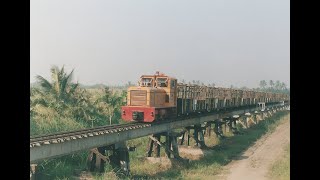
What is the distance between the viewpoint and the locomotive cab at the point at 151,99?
20.3 meters

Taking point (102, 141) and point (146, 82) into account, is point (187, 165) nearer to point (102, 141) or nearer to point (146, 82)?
point (146, 82)

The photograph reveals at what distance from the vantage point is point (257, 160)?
82.6 ft

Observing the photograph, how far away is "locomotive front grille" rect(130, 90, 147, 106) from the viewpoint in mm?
20547

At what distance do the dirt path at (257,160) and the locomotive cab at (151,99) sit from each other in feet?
17.3

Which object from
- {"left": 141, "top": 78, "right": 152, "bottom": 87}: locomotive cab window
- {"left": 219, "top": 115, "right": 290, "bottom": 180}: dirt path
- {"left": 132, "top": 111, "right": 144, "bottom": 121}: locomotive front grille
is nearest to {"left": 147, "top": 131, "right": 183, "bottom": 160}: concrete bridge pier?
{"left": 132, "top": 111, "right": 144, "bottom": 121}: locomotive front grille

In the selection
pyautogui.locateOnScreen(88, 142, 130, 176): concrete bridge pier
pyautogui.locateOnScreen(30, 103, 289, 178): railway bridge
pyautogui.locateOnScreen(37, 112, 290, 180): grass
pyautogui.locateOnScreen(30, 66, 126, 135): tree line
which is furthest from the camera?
pyautogui.locateOnScreen(30, 66, 126, 135): tree line

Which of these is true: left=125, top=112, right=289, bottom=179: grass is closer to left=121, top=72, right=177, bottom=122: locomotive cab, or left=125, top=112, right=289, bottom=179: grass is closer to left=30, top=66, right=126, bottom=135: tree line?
left=121, top=72, right=177, bottom=122: locomotive cab

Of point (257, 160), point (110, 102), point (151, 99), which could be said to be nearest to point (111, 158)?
point (151, 99)

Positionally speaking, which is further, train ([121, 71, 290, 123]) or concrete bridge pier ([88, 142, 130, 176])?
train ([121, 71, 290, 123])

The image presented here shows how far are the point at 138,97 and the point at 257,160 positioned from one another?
10.5 m
